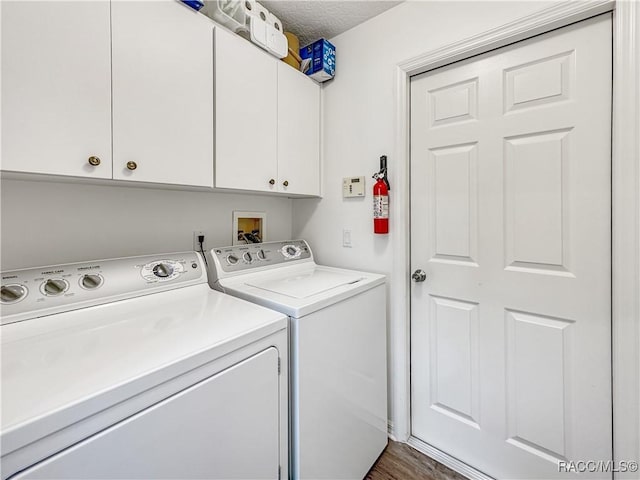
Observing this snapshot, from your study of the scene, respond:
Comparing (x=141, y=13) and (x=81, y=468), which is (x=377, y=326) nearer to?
(x=81, y=468)

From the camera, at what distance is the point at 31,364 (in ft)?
2.19

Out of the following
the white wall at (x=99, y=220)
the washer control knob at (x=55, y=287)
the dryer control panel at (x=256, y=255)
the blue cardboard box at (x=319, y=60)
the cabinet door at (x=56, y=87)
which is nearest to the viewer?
the cabinet door at (x=56, y=87)

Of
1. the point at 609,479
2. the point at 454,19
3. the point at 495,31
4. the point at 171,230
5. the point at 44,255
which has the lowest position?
the point at 609,479

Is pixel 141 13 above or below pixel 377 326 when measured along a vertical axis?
above

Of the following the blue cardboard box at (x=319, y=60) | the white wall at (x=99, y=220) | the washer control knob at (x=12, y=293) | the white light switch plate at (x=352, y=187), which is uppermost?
the blue cardboard box at (x=319, y=60)

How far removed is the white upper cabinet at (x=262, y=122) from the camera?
133cm

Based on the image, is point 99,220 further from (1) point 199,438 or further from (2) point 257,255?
(1) point 199,438

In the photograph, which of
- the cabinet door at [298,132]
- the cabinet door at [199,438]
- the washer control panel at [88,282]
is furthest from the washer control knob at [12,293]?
the cabinet door at [298,132]

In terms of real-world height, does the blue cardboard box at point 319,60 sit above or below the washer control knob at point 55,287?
above

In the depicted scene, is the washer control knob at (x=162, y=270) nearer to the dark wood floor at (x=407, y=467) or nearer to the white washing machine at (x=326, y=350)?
the white washing machine at (x=326, y=350)

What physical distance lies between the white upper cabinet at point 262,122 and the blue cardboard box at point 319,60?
0.23ft

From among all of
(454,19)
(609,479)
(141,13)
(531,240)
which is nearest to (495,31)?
(454,19)

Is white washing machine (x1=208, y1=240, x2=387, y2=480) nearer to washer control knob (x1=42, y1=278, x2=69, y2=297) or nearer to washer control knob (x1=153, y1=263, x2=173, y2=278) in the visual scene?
washer control knob (x1=153, y1=263, x2=173, y2=278)

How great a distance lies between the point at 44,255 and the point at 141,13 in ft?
3.33
